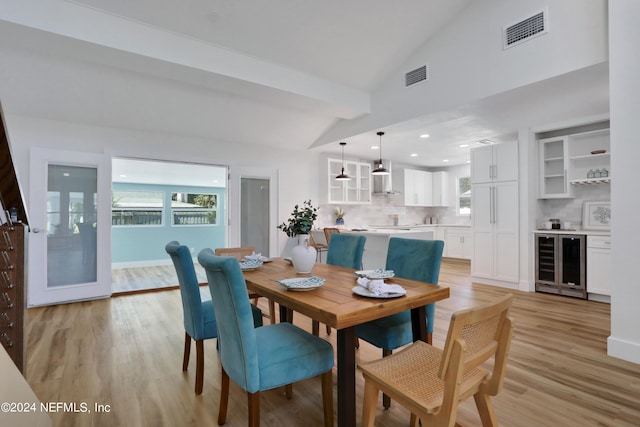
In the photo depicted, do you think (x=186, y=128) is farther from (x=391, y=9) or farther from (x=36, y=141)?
(x=391, y=9)

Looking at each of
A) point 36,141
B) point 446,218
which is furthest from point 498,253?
point 36,141

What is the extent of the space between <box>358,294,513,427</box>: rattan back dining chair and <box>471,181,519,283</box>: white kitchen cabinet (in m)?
4.13

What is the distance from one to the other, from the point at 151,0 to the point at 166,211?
6386mm

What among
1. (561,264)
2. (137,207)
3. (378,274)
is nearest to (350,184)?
(561,264)

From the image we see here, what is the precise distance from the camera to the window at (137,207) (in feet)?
25.7

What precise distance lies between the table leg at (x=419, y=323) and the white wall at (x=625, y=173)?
2.01m

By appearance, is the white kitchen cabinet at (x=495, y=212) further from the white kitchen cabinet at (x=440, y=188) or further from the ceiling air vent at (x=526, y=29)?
the white kitchen cabinet at (x=440, y=188)

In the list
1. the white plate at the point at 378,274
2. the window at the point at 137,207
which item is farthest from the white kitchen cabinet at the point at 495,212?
the window at the point at 137,207

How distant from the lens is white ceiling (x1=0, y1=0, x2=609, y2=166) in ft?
9.28

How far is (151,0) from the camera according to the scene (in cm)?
279

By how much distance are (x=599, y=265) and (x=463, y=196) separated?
14.2 ft

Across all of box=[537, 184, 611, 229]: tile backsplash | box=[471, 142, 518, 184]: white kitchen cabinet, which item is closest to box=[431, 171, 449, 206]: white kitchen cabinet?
box=[471, 142, 518, 184]: white kitchen cabinet

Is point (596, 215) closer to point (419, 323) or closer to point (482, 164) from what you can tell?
point (482, 164)

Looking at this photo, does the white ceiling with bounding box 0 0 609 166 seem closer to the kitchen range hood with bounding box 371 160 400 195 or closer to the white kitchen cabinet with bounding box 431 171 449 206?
the kitchen range hood with bounding box 371 160 400 195
